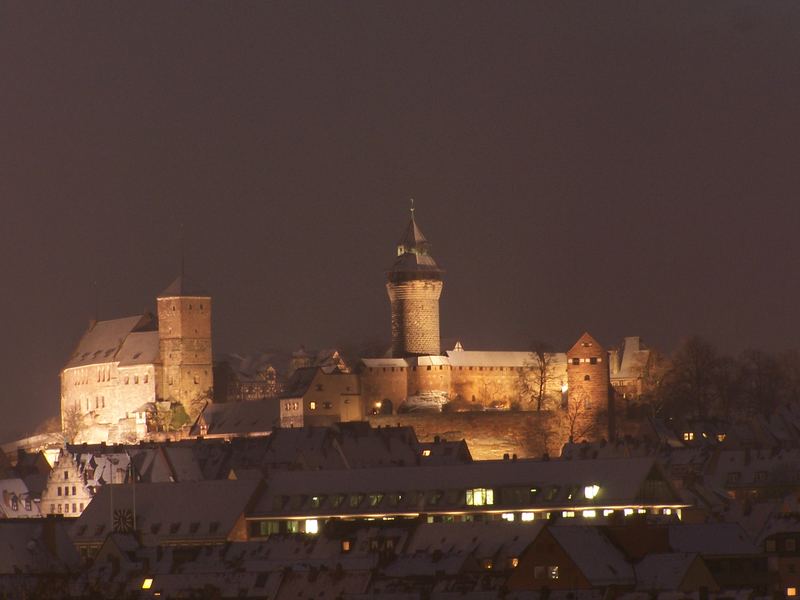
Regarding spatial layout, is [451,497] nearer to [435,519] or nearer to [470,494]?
[470,494]

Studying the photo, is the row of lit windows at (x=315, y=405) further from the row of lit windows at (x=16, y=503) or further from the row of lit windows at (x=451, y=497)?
the row of lit windows at (x=451, y=497)

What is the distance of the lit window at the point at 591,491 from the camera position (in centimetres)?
10294

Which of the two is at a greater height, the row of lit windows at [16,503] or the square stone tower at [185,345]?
the square stone tower at [185,345]

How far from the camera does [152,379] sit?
602 ft

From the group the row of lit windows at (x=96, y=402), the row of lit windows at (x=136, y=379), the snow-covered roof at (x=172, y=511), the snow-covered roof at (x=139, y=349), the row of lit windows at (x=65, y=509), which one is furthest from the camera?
the row of lit windows at (x=96, y=402)

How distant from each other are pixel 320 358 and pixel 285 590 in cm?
11792

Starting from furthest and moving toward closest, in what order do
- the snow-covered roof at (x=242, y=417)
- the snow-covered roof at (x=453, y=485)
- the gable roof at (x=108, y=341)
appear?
the gable roof at (x=108, y=341) → the snow-covered roof at (x=242, y=417) → the snow-covered roof at (x=453, y=485)

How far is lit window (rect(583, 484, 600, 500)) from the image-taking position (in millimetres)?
102938

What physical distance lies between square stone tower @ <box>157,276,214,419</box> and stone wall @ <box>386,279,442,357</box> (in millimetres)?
17263

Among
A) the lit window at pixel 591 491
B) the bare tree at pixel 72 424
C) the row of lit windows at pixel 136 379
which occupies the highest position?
the lit window at pixel 591 491

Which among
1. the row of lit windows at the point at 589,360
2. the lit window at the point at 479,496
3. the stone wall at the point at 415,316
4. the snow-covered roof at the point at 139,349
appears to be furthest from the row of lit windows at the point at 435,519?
the snow-covered roof at the point at 139,349

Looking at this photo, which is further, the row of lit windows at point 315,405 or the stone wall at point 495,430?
the row of lit windows at point 315,405

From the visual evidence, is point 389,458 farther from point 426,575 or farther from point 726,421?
point 426,575

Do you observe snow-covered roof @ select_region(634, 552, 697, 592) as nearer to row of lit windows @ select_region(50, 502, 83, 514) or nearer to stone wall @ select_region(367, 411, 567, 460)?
row of lit windows @ select_region(50, 502, 83, 514)
